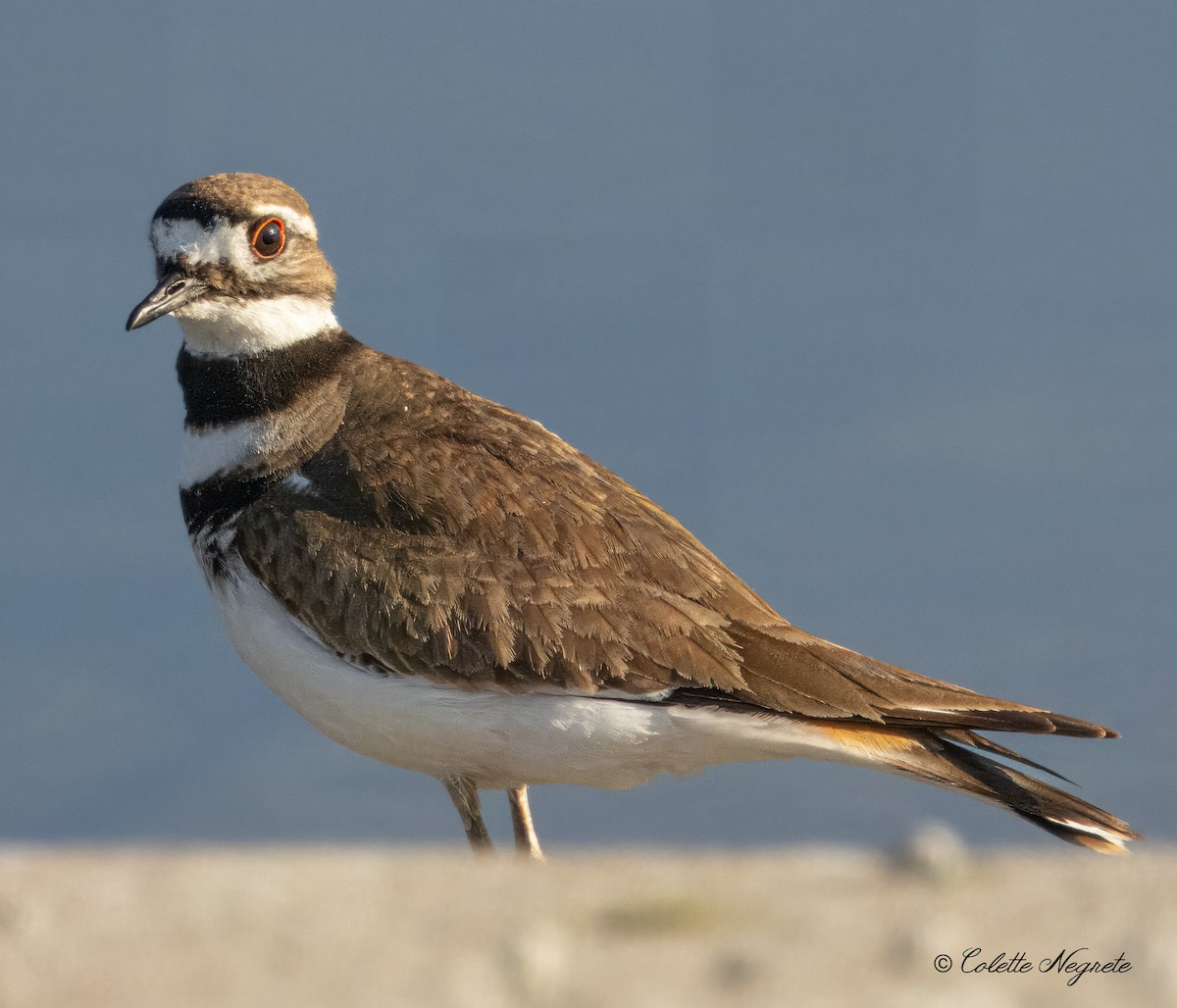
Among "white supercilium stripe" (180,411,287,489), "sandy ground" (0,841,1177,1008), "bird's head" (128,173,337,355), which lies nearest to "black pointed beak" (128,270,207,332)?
"bird's head" (128,173,337,355)

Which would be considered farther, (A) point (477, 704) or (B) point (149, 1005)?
(A) point (477, 704)

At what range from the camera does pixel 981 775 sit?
8.41 metres

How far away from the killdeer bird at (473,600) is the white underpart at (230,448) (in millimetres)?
13

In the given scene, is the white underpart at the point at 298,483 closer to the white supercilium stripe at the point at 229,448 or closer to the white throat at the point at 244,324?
the white supercilium stripe at the point at 229,448

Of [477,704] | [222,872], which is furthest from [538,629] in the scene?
[222,872]

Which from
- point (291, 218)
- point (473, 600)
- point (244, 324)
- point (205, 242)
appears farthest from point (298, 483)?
point (291, 218)

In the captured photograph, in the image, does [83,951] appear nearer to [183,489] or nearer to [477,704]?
[477,704]

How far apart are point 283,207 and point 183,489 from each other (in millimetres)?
1832

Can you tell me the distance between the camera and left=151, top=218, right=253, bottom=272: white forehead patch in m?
9.38

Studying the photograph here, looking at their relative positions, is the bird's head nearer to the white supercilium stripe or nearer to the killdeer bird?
the killdeer bird

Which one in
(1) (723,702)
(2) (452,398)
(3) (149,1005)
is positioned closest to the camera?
(3) (149,1005)

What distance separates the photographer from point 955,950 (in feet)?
18.7

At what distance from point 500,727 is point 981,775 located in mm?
2574

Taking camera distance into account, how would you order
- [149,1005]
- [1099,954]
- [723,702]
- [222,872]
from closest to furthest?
1. [149,1005]
2. [1099,954]
3. [222,872]
4. [723,702]
